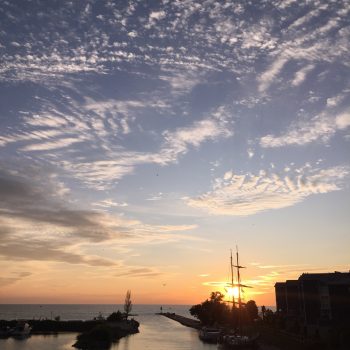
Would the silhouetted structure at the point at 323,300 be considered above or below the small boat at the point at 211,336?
above

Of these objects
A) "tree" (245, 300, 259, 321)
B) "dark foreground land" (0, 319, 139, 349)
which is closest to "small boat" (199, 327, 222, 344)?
"dark foreground land" (0, 319, 139, 349)

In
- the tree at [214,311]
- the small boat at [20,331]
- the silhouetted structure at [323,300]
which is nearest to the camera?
the silhouetted structure at [323,300]

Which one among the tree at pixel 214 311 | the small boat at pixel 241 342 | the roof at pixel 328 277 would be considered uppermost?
the roof at pixel 328 277

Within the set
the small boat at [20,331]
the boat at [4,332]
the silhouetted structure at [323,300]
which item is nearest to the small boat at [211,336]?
the silhouetted structure at [323,300]

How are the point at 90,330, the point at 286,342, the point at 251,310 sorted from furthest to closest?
the point at 251,310, the point at 90,330, the point at 286,342

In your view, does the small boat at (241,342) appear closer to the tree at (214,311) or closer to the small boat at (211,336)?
the small boat at (211,336)

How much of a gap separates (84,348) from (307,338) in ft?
137

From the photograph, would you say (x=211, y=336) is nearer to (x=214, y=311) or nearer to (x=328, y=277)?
(x=328, y=277)

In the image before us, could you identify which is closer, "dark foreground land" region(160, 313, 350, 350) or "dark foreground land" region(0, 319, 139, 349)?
"dark foreground land" region(160, 313, 350, 350)

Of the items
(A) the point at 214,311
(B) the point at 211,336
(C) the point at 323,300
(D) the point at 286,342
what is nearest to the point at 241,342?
(D) the point at 286,342

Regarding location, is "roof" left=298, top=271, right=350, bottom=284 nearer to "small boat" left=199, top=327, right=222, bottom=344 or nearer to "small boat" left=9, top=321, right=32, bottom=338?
"small boat" left=199, top=327, right=222, bottom=344

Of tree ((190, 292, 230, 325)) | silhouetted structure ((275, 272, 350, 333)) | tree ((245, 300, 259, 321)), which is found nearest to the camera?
silhouetted structure ((275, 272, 350, 333))

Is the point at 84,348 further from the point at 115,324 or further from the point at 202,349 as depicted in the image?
the point at 115,324

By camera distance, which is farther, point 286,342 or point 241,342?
point 241,342
